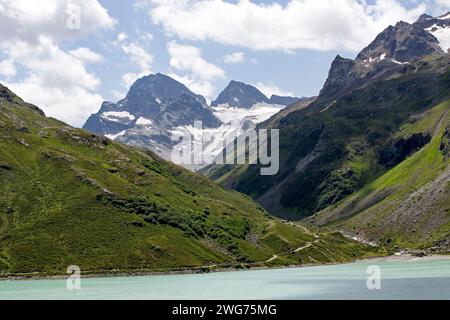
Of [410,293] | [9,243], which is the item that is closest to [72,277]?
[9,243]
